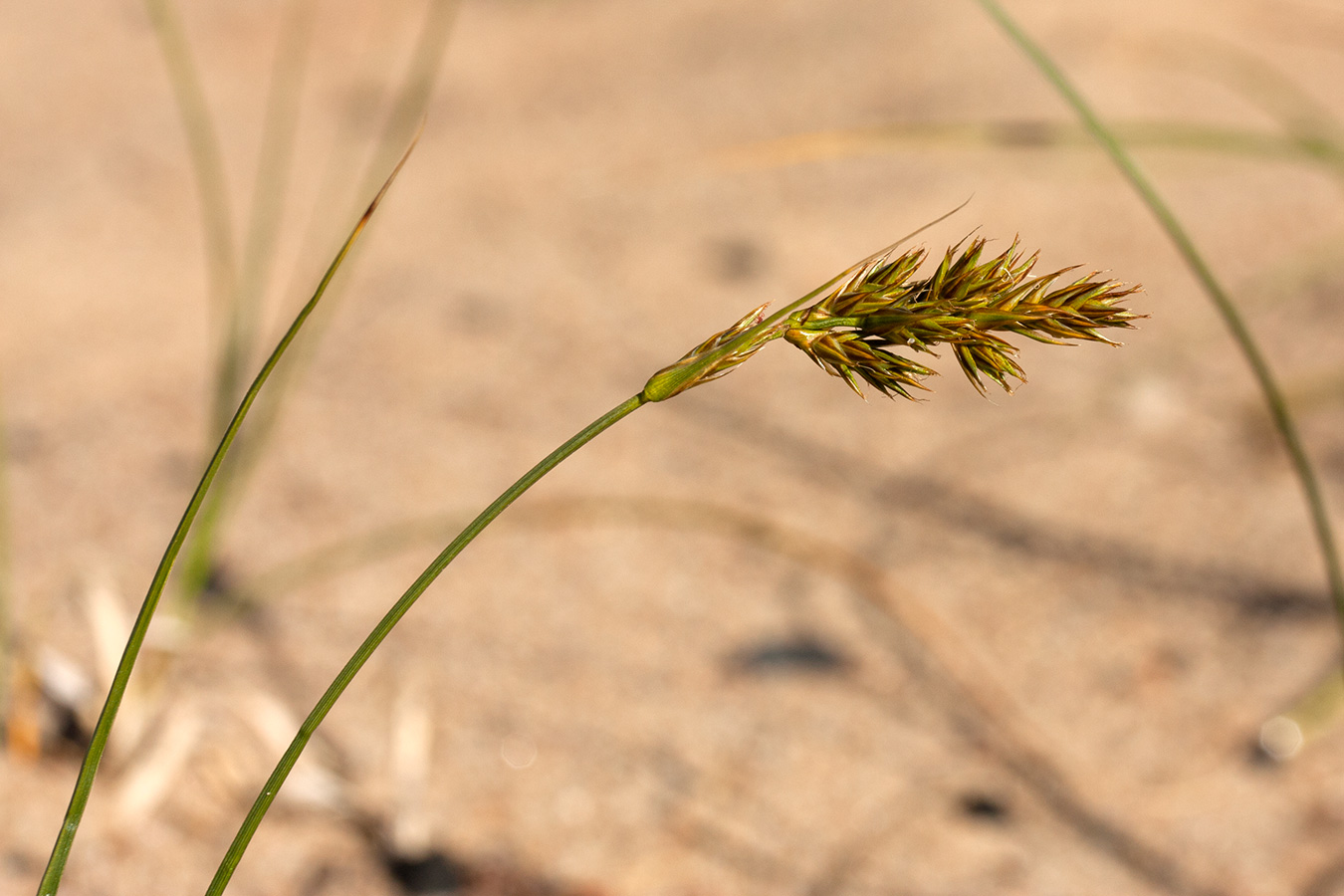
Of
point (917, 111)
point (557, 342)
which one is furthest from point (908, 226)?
point (557, 342)

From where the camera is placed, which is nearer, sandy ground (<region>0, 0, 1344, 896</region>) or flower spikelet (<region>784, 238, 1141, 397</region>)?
flower spikelet (<region>784, 238, 1141, 397</region>)

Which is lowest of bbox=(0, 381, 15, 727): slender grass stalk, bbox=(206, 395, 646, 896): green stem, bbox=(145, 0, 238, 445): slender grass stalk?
bbox=(206, 395, 646, 896): green stem

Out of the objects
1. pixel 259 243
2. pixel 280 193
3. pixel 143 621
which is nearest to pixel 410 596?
pixel 143 621

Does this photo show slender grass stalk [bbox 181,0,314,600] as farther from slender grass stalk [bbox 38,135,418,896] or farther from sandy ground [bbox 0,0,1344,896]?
slender grass stalk [bbox 38,135,418,896]

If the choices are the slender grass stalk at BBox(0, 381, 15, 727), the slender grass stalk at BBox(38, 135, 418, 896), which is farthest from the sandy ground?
the slender grass stalk at BBox(38, 135, 418, 896)

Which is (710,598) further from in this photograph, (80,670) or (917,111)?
(917,111)
